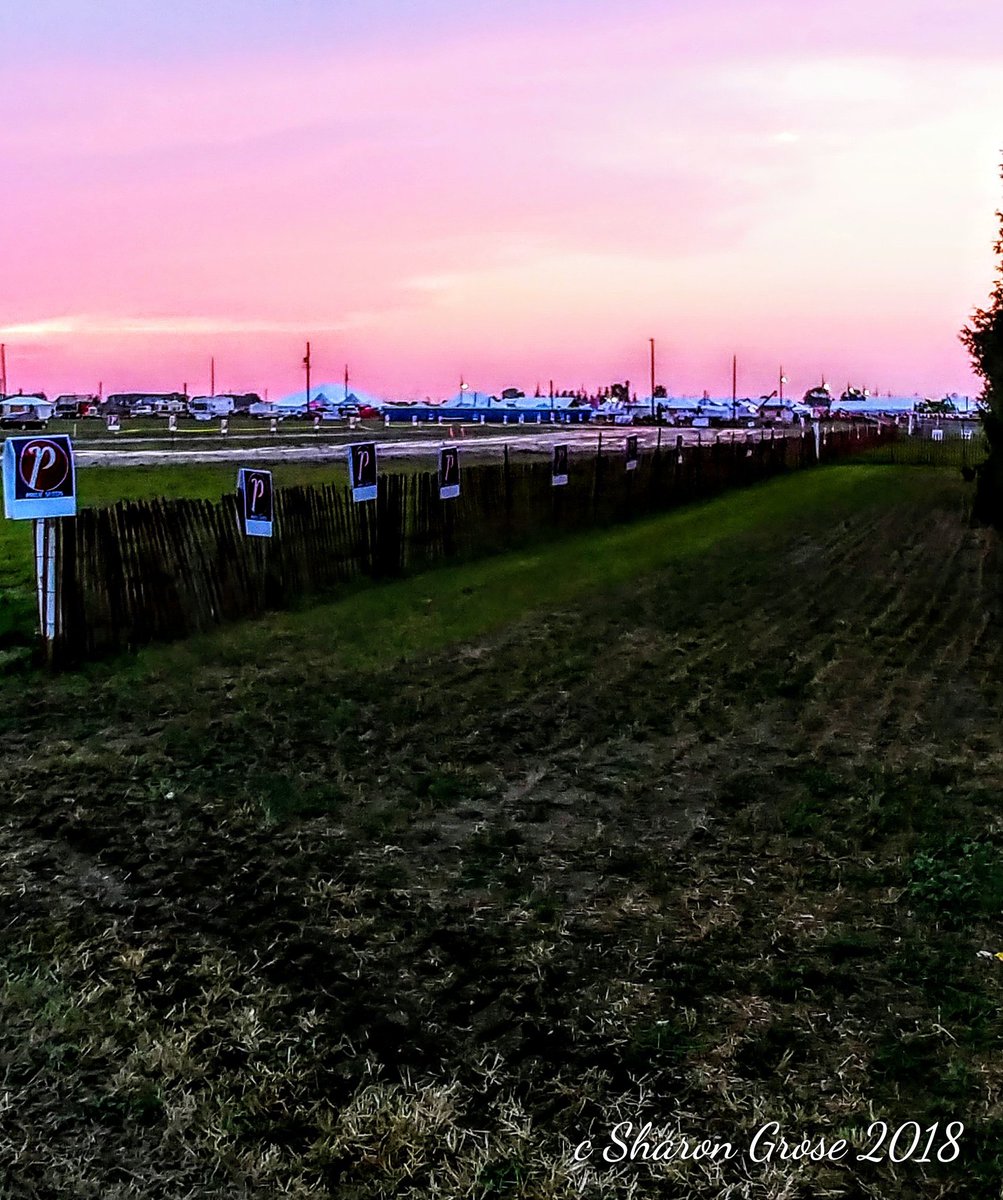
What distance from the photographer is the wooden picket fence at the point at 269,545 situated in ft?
29.1

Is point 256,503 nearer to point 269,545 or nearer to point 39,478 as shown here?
point 269,545

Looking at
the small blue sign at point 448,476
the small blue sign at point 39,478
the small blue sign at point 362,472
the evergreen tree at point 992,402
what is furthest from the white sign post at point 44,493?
the evergreen tree at point 992,402

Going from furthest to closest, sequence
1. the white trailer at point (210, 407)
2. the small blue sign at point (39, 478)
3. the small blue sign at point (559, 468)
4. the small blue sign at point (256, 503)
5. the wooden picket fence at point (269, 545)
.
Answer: the white trailer at point (210, 407)
the small blue sign at point (559, 468)
the small blue sign at point (256, 503)
the wooden picket fence at point (269, 545)
the small blue sign at point (39, 478)

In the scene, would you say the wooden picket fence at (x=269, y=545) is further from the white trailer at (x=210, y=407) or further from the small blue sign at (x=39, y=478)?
the white trailer at (x=210, y=407)

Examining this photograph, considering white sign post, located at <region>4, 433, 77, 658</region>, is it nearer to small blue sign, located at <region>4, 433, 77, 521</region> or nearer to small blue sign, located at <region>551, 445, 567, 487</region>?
small blue sign, located at <region>4, 433, 77, 521</region>

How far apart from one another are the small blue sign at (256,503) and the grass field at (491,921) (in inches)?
67.7

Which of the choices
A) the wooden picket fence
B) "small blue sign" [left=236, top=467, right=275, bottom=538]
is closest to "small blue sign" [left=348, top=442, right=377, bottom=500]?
the wooden picket fence

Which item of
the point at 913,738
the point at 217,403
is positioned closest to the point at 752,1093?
the point at 913,738

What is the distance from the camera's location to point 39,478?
325 inches

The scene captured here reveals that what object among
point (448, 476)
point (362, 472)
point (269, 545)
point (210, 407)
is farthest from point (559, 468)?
point (210, 407)

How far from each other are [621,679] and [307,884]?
401 cm

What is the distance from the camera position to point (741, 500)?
1007 inches

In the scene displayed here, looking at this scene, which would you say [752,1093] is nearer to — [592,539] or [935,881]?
[935,881]

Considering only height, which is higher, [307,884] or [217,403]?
[217,403]
